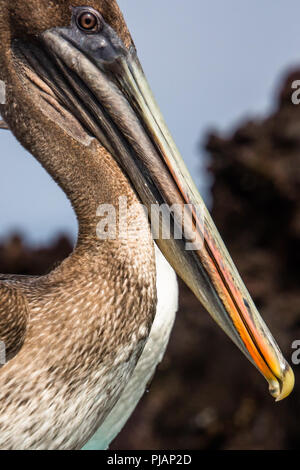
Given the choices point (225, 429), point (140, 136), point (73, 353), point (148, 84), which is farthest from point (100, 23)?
point (225, 429)

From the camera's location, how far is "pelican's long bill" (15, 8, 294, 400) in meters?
2.09

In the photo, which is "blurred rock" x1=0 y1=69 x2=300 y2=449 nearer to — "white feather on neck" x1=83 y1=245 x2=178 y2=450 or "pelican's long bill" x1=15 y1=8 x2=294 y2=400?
"white feather on neck" x1=83 y1=245 x2=178 y2=450

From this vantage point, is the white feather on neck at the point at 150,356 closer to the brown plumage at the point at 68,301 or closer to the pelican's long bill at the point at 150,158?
the brown plumage at the point at 68,301

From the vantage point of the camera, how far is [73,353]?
204 cm

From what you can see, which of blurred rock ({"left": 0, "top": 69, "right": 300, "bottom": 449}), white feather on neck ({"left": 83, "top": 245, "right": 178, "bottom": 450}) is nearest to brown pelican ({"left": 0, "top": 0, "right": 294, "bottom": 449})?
white feather on neck ({"left": 83, "top": 245, "right": 178, "bottom": 450})

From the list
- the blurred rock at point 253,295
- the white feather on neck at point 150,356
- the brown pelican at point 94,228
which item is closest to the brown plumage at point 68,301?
the brown pelican at point 94,228

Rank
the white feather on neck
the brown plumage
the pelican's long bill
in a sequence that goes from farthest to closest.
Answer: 1. the white feather on neck
2. the pelican's long bill
3. the brown plumage

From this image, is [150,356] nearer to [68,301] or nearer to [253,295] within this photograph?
[68,301]

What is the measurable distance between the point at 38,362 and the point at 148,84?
959 millimetres

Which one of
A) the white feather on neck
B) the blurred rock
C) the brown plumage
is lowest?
the blurred rock

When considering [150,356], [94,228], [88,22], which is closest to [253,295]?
[150,356]

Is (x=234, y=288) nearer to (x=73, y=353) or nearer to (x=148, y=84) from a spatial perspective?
(x=73, y=353)

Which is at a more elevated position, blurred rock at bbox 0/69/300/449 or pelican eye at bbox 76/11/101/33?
pelican eye at bbox 76/11/101/33
